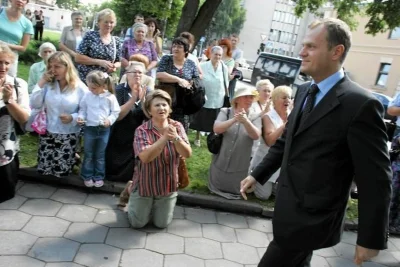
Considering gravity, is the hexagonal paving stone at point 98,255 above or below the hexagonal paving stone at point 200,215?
above

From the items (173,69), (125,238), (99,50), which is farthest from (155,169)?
(99,50)

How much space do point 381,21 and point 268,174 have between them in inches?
495

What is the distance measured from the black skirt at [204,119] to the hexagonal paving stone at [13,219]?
3465 mm

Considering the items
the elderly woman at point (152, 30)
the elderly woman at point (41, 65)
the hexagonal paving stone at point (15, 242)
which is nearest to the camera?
the hexagonal paving stone at point (15, 242)

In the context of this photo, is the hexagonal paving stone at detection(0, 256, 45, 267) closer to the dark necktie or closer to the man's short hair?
the dark necktie

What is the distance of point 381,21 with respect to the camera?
42.2 ft

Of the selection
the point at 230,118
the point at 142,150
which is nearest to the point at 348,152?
the point at 142,150

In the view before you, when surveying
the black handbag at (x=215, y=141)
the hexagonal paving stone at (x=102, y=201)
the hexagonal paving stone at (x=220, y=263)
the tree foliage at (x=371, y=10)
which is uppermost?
the tree foliage at (x=371, y=10)

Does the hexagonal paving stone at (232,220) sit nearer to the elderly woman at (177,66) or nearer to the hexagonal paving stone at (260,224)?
the hexagonal paving stone at (260,224)

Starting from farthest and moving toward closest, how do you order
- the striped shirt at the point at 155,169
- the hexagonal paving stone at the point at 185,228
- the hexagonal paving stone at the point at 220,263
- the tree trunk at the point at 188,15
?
the tree trunk at the point at 188,15, the hexagonal paving stone at the point at 185,228, the striped shirt at the point at 155,169, the hexagonal paving stone at the point at 220,263

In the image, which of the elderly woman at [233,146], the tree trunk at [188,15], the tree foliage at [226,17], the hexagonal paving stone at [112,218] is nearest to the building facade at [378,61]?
the tree trunk at [188,15]

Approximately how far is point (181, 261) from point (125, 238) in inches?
23.5

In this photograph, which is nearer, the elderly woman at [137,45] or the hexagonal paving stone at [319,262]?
the hexagonal paving stone at [319,262]

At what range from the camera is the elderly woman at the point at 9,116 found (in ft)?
11.3
